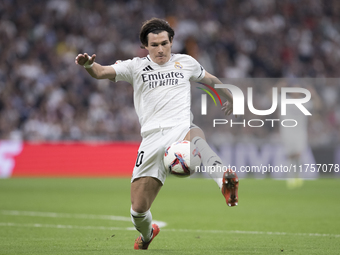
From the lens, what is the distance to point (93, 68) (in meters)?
5.42

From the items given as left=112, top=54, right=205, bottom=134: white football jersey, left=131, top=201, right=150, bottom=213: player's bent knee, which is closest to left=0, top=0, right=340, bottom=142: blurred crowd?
left=112, top=54, right=205, bottom=134: white football jersey

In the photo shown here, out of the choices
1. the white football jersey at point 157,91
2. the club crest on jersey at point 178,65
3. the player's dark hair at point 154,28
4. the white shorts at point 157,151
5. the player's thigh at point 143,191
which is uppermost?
the player's dark hair at point 154,28

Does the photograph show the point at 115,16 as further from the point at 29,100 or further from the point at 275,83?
the point at 275,83

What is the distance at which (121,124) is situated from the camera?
19.5 meters

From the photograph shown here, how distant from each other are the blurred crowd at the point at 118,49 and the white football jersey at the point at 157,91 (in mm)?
11560

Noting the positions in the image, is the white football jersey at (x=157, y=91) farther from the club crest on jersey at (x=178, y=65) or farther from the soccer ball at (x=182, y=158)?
the soccer ball at (x=182, y=158)

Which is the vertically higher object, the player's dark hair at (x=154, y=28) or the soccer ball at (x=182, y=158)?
the player's dark hair at (x=154, y=28)

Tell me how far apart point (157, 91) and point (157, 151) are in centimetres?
62

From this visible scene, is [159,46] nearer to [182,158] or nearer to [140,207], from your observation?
[182,158]

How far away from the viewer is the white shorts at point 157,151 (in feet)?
18.7

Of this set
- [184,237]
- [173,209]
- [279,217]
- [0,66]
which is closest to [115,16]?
[0,66]

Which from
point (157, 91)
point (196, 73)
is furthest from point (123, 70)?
point (196, 73)

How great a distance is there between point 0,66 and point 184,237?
14.4 meters

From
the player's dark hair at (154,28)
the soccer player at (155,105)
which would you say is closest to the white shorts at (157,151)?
the soccer player at (155,105)
